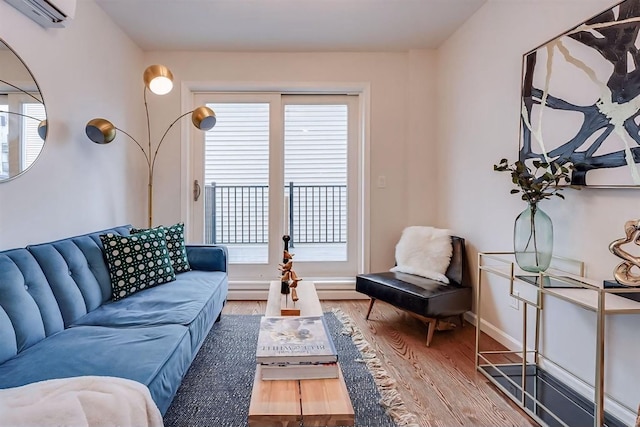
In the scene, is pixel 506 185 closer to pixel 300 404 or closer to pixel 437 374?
pixel 437 374

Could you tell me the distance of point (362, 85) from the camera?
345 centimetres

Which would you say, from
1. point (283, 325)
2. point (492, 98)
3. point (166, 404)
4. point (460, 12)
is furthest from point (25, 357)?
point (460, 12)

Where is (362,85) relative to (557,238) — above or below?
above

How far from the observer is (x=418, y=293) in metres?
2.45

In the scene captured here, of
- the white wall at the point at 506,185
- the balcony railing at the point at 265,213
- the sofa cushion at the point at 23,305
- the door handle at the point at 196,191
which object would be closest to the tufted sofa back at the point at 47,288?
the sofa cushion at the point at 23,305

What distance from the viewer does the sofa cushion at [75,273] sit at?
1686 mm

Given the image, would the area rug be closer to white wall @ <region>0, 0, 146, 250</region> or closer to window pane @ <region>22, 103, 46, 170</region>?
white wall @ <region>0, 0, 146, 250</region>

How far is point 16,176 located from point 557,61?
294 centimetres

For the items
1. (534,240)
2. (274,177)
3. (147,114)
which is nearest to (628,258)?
(534,240)

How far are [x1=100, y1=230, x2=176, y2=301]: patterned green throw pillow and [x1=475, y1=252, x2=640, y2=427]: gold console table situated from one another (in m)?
2.05

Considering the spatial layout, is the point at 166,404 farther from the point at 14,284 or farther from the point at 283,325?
the point at 14,284

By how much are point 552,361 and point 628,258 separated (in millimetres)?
816

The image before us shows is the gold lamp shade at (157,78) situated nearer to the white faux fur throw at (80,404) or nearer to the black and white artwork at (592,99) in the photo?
the white faux fur throw at (80,404)

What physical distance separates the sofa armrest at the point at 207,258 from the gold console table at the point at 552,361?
1.89 m
